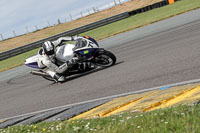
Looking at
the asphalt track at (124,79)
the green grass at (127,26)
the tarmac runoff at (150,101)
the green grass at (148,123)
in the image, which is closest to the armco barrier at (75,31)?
the green grass at (127,26)

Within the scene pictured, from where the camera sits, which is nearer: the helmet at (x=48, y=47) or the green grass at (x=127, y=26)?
the helmet at (x=48, y=47)

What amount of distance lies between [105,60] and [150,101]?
550 centimetres

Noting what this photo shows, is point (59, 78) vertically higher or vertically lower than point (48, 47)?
lower

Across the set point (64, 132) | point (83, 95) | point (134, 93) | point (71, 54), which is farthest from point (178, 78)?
point (71, 54)

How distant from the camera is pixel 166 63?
8570 mm

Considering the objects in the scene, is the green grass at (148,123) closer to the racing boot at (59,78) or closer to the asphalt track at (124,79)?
the asphalt track at (124,79)

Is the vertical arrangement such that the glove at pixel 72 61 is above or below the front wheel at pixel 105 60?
above

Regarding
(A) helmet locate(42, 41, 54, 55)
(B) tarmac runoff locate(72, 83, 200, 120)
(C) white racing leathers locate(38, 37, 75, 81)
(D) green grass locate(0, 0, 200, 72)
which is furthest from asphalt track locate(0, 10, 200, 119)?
(D) green grass locate(0, 0, 200, 72)

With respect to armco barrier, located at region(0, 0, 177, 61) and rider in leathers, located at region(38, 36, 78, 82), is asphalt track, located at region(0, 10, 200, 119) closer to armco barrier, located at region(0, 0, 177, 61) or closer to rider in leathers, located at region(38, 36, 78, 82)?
rider in leathers, located at region(38, 36, 78, 82)

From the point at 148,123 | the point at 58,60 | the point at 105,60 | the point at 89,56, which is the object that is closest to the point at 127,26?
the point at 105,60

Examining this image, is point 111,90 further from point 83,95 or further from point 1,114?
point 1,114

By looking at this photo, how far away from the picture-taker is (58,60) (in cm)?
1093

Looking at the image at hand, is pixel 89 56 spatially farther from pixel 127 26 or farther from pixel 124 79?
pixel 127 26

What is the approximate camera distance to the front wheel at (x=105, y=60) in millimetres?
10531
